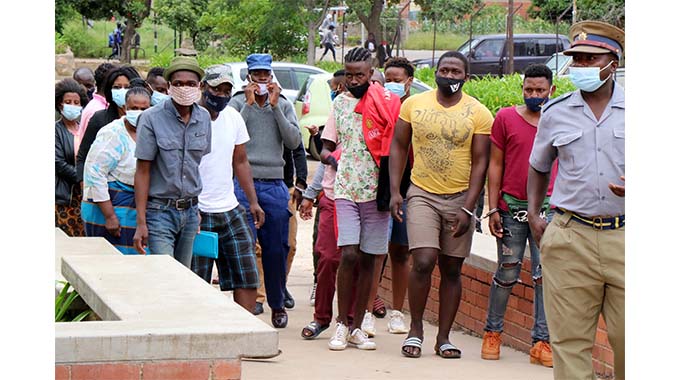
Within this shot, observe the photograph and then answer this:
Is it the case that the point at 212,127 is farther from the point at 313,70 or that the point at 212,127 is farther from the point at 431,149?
the point at 313,70

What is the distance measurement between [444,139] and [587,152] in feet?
7.15

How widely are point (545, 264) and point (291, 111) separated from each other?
366 cm

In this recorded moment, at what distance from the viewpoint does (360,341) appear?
27.0 feet

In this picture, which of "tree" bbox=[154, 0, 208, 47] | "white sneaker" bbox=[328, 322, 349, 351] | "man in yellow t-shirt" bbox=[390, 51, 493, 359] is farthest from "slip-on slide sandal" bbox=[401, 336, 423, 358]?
"tree" bbox=[154, 0, 208, 47]

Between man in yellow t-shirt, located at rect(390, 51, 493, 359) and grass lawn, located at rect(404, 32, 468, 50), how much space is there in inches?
1542

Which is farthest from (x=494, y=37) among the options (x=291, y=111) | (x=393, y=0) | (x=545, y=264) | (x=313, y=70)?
(x=545, y=264)

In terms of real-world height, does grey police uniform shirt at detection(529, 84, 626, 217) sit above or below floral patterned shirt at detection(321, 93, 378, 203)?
above

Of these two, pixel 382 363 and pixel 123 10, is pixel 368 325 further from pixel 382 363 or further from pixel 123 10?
pixel 123 10

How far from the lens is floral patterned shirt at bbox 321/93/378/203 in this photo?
26.5ft

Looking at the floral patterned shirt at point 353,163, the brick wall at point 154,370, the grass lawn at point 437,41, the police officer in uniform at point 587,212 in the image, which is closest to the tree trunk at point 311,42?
the grass lawn at point 437,41

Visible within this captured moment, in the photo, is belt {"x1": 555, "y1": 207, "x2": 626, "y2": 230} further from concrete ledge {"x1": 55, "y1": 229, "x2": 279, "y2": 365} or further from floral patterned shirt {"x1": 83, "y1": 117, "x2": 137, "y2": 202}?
floral patterned shirt {"x1": 83, "y1": 117, "x2": 137, "y2": 202}

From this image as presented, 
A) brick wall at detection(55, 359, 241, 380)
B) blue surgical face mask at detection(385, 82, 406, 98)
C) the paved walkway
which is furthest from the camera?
blue surgical face mask at detection(385, 82, 406, 98)

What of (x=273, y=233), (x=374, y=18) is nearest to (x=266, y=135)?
(x=273, y=233)

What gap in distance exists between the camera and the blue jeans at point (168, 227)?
7.53 m
